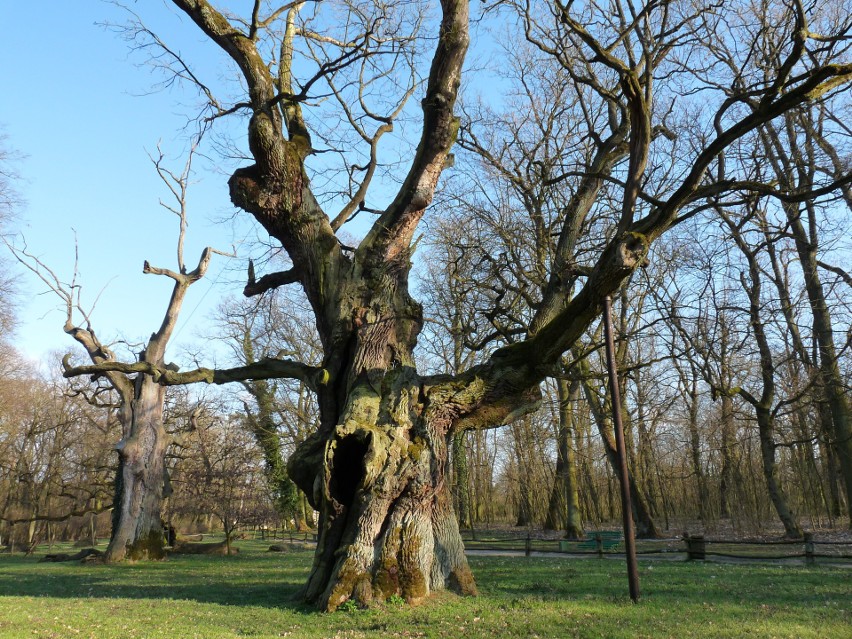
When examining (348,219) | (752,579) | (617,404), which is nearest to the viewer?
(617,404)

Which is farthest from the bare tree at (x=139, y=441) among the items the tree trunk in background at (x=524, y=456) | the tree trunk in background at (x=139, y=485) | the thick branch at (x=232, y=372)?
the tree trunk in background at (x=524, y=456)

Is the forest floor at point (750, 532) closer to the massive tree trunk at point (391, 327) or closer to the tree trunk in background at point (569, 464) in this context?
the tree trunk in background at point (569, 464)

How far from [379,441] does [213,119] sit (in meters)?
6.49

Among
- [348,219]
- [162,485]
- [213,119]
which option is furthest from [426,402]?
[162,485]

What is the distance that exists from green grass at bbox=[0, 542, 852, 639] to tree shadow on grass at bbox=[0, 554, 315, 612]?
0.25ft

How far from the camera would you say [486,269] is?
15.7 meters

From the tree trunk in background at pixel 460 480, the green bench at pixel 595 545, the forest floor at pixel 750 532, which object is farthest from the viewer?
the tree trunk in background at pixel 460 480

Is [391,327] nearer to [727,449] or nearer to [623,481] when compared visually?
[623,481]

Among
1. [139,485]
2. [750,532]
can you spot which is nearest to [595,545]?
[750,532]

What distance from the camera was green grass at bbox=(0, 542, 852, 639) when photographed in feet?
22.1

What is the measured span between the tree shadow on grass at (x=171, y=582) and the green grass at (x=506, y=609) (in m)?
0.08

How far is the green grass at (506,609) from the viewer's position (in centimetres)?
673

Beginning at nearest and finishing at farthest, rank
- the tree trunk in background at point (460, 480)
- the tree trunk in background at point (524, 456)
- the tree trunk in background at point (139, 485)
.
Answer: the tree trunk in background at point (139, 485) → the tree trunk in background at point (460, 480) → the tree trunk in background at point (524, 456)

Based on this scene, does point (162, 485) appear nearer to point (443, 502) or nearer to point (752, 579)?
point (443, 502)
